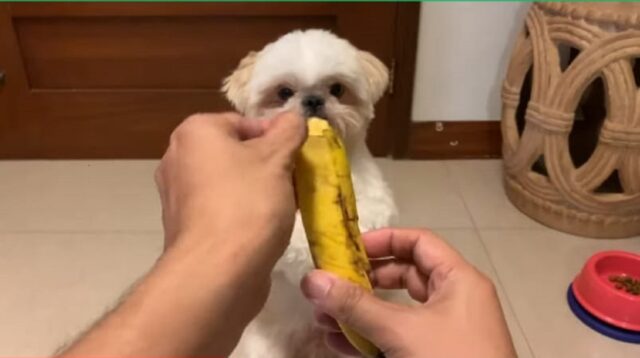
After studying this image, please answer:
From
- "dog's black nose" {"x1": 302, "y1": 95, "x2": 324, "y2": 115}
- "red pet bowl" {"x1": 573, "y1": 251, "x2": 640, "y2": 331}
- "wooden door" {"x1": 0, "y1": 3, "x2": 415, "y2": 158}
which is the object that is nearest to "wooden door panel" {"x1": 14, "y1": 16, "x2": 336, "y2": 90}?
"wooden door" {"x1": 0, "y1": 3, "x2": 415, "y2": 158}

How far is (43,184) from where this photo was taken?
6.22 feet

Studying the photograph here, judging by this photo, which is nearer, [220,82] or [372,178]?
[372,178]

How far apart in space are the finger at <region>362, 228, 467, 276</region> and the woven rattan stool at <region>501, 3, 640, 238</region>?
2.87 ft

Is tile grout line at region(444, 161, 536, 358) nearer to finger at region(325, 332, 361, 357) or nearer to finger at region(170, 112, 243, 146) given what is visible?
finger at region(325, 332, 361, 357)

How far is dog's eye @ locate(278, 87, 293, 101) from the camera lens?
4.31 ft

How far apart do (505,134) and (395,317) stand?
1.19 m

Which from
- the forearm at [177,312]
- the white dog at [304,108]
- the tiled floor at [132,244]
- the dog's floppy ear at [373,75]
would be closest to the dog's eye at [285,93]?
the white dog at [304,108]

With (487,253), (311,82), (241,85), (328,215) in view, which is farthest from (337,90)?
(328,215)

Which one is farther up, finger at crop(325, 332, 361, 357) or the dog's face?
the dog's face

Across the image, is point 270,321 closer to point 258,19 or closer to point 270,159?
point 270,159

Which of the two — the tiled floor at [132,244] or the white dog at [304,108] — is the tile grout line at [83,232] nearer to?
the tiled floor at [132,244]

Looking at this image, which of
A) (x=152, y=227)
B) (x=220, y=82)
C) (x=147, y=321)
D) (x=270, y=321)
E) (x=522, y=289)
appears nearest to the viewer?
(x=147, y=321)

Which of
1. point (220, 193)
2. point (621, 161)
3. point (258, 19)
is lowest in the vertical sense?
point (621, 161)

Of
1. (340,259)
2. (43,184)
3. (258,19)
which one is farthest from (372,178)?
(43,184)
